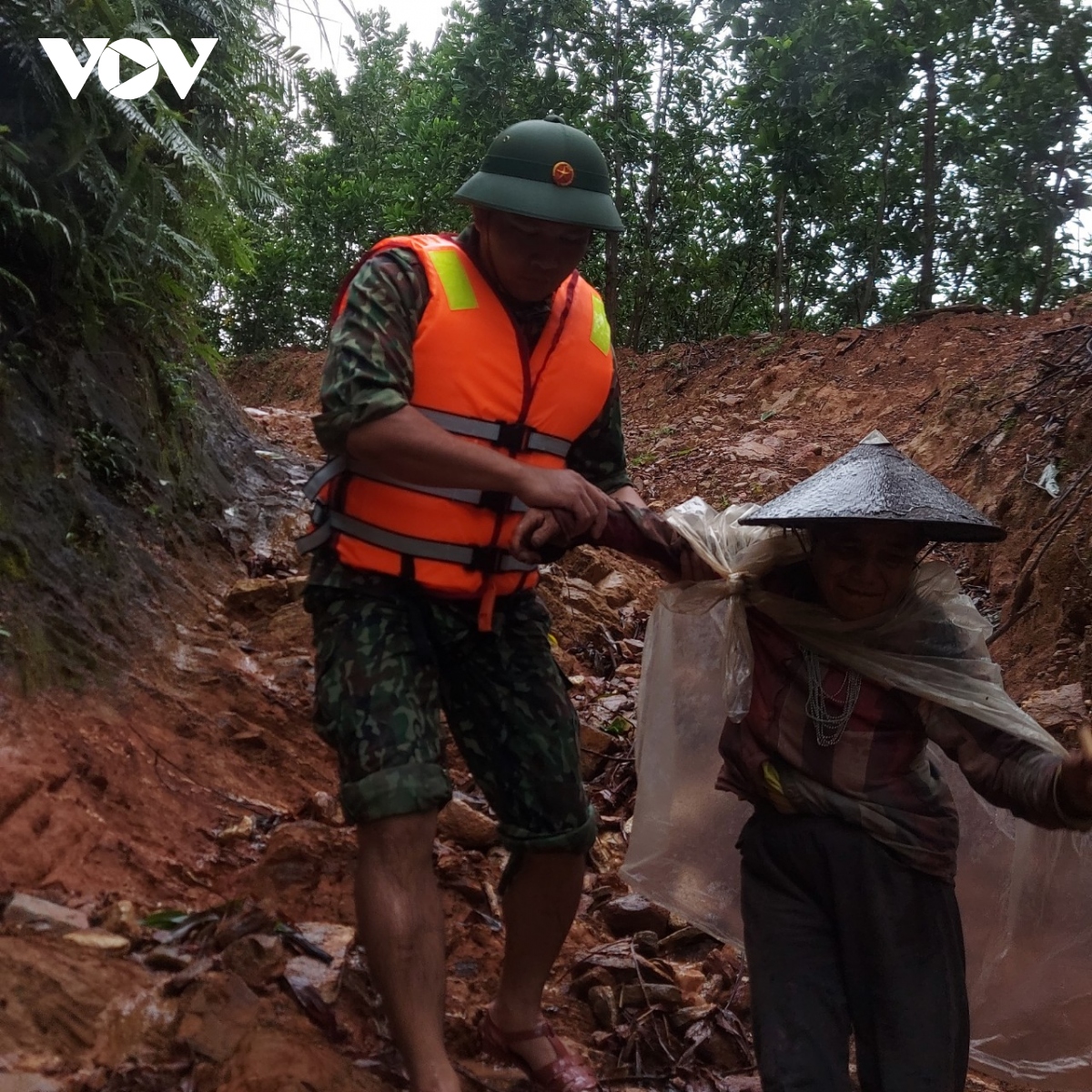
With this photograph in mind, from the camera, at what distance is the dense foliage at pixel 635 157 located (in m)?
4.08

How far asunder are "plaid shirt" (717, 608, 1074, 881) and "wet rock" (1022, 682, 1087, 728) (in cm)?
142

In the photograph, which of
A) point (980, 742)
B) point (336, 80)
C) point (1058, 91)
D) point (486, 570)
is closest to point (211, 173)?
point (336, 80)

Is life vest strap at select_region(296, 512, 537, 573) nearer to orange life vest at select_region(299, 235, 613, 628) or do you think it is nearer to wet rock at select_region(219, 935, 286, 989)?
orange life vest at select_region(299, 235, 613, 628)

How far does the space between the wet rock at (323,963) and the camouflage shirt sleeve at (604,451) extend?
1.31 metres

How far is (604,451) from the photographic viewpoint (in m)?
2.84

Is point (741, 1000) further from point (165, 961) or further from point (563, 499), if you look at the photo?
point (563, 499)

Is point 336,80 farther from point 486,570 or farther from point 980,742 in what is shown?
point 980,742

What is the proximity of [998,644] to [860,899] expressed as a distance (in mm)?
2603

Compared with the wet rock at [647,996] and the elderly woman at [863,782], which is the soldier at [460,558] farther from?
the wet rock at [647,996]

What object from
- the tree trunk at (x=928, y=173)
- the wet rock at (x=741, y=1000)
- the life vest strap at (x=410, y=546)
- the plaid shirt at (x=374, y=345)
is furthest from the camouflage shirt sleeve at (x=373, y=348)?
the tree trunk at (x=928, y=173)

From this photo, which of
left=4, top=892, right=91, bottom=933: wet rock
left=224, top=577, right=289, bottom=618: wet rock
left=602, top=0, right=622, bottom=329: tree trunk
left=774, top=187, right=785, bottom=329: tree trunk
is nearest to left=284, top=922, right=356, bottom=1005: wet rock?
left=4, top=892, right=91, bottom=933: wet rock

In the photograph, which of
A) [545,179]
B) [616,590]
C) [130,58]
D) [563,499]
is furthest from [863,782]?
[616,590]

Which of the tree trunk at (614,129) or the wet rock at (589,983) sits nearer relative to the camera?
the wet rock at (589,983)

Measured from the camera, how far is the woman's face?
7.73 feet
